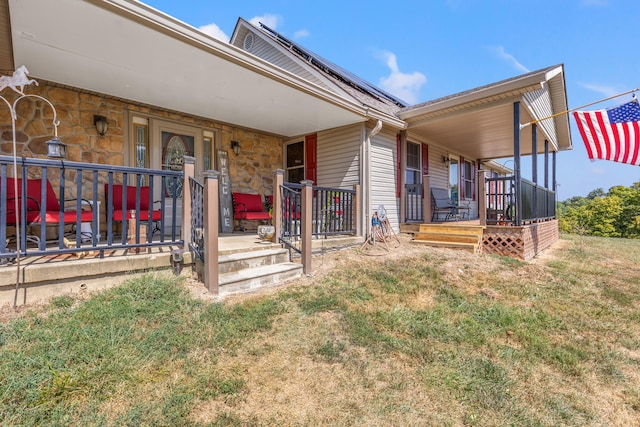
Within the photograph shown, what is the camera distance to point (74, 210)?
13.9 feet

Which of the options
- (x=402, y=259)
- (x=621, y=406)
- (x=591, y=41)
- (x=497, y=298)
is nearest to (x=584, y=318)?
(x=497, y=298)

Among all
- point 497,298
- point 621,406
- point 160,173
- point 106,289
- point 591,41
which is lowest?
point 621,406

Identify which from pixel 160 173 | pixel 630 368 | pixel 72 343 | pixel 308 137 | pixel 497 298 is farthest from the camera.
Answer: pixel 308 137

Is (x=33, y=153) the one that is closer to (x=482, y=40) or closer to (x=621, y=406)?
(x=621, y=406)

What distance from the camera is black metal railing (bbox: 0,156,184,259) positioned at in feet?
8.01

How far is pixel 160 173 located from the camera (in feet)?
10.2

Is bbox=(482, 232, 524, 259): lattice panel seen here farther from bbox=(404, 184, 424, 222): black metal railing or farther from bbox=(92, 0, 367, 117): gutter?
bbox=(92, 0, 367, 117): gutter

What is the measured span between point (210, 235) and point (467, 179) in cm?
970

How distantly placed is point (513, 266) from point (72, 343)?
206 inches

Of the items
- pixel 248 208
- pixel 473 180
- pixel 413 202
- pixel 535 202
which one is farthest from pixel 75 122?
pixel 473 180

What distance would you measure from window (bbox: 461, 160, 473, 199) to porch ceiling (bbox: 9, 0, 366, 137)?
595cm

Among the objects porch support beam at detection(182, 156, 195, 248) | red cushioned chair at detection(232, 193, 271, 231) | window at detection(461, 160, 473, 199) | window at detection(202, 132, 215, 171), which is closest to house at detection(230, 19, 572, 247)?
window at detection(461, 160, 473, 199)

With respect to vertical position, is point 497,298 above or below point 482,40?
below

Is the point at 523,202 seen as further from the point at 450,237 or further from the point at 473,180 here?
the point at 473,180
